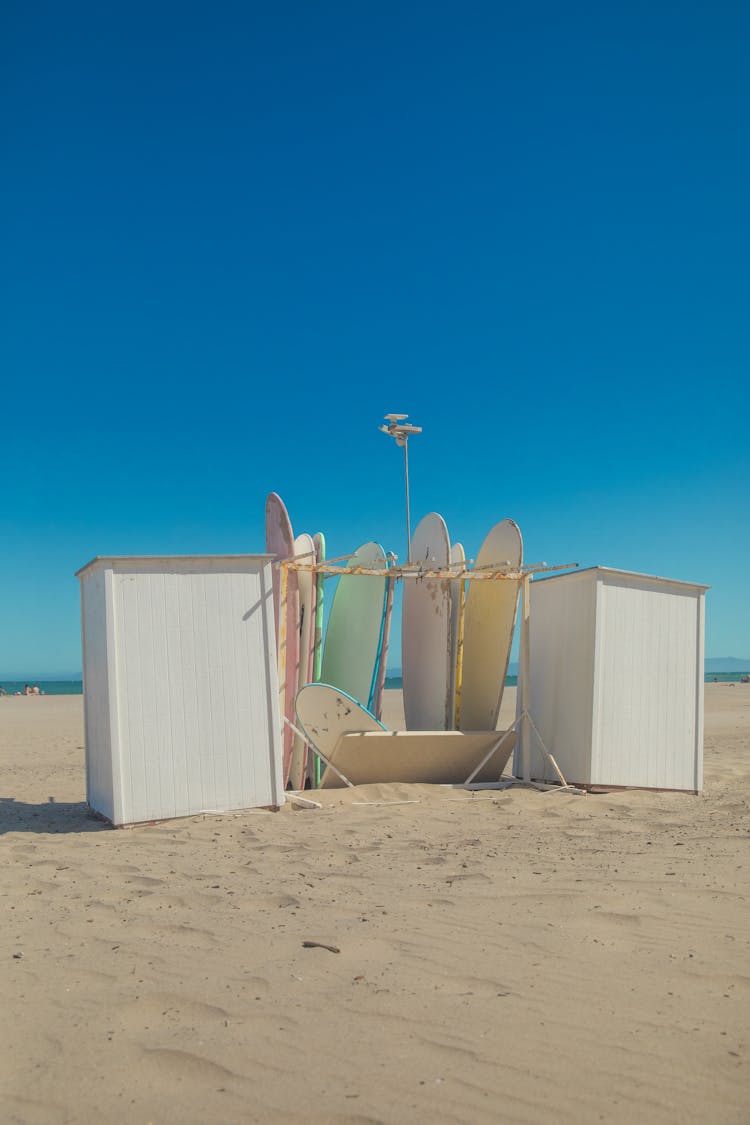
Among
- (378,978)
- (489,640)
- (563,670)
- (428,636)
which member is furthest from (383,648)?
(378,978)

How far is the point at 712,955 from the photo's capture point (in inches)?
152

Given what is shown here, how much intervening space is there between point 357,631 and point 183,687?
3.69m

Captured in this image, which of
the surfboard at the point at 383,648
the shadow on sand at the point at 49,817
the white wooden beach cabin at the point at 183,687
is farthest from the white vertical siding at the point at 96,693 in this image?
the surfboard at the point at 383,648

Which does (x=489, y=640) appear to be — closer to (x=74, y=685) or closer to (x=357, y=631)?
(x=357, y=631)

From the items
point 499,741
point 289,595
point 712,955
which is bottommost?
point 499,741

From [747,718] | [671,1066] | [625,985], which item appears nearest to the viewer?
[671,1066]

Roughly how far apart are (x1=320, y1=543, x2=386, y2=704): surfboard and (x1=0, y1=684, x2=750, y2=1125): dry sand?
13.4 ft

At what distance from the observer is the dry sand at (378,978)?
110 inches

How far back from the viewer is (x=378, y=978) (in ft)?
12.2

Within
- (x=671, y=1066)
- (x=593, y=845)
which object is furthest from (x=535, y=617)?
(x=671, y=1066)

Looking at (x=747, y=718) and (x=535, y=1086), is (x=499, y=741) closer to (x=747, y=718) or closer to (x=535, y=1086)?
(x=535, y=1086)

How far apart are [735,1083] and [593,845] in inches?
148

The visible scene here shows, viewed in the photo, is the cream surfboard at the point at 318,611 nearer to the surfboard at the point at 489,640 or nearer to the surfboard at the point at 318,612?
the surfboard at the point at 318,612

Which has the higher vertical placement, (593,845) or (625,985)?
(625,985)
